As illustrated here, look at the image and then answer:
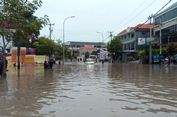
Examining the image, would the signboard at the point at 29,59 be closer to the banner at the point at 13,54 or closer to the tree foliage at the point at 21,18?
the banner at the point at 13,54

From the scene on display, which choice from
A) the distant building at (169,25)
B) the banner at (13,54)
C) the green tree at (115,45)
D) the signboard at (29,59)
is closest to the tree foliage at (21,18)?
the banner at (13,54)

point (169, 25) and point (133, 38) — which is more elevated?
point (169, 25)

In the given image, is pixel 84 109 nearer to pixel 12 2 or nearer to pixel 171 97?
pixel 171 97

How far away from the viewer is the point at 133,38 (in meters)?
123

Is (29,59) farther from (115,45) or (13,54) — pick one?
(115,45)

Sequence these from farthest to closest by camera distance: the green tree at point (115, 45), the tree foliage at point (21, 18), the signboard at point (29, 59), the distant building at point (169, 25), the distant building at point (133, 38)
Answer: the green tree at point (115, 45) < the distant building at point (133, 38) < the distant building at point (169, 25) < the signboard at point (29, 59) < the tree foliage at point (21, 18)

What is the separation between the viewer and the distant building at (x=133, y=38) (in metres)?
119

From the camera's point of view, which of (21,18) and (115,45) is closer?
(21,18)

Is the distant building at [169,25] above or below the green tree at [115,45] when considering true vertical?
above

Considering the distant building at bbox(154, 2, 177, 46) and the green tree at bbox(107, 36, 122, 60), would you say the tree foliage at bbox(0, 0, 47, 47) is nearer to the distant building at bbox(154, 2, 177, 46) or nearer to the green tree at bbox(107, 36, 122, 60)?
the distant building at bbox(154, 2, 177, 46)

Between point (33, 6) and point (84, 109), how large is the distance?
1822cm

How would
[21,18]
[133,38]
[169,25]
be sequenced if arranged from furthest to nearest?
[133,38] < [169,25] < [21,18]

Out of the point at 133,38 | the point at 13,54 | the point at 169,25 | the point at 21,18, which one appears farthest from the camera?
the point at 133,38

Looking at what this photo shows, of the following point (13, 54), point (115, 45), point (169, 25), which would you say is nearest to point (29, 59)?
point (13, 54)
